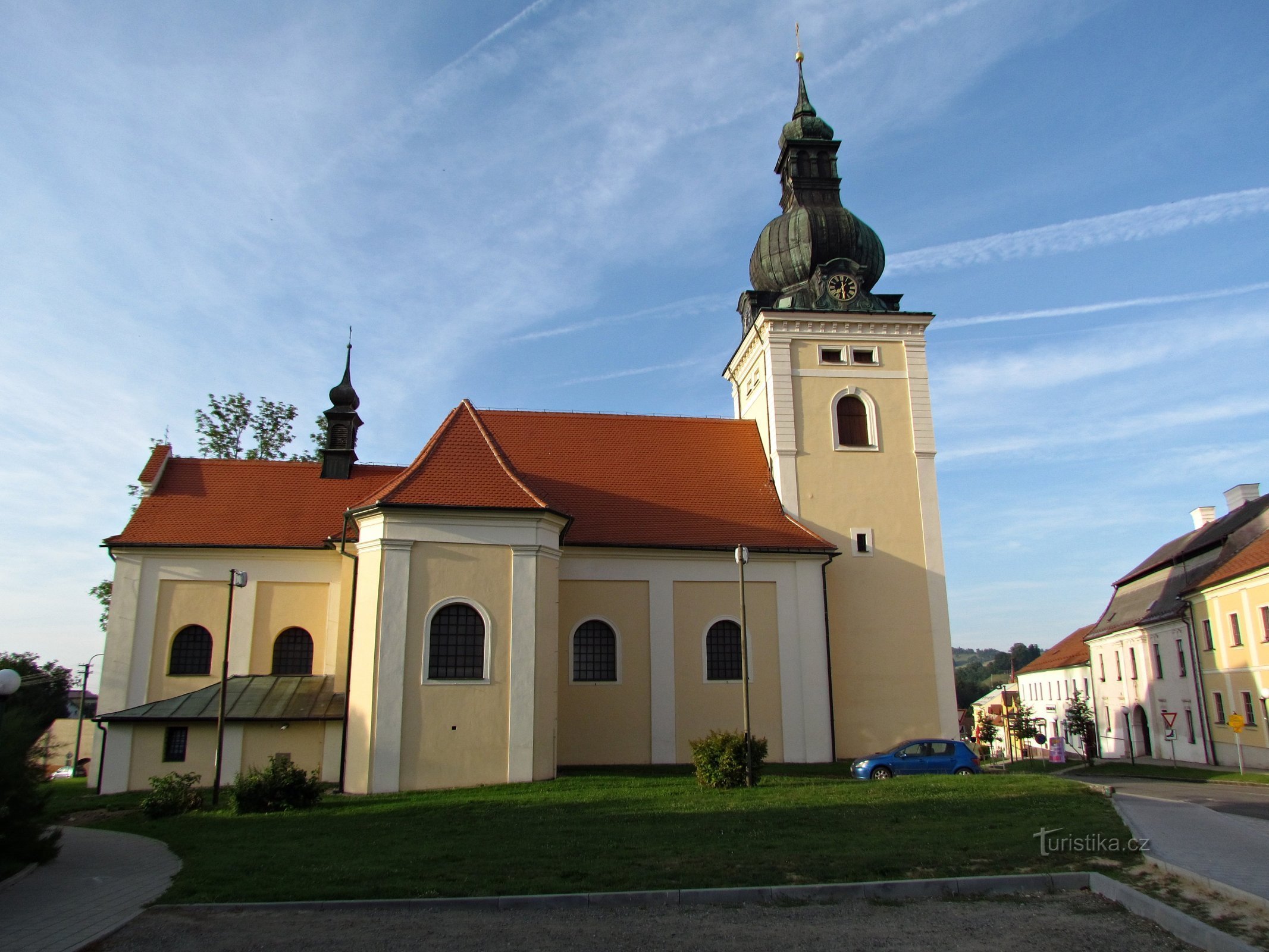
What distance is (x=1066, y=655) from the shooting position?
2359 inches

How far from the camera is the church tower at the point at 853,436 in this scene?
25297mm

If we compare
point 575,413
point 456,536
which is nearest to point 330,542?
point 456,536

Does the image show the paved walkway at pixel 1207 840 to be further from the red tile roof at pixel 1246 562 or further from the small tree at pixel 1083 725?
the small tree at pixel 1083 725

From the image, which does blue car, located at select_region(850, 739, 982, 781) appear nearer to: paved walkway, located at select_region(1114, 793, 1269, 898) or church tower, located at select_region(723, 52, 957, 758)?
church tower, located at select_region(723, 52, 957, 758)

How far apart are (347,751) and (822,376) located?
57.2 feet

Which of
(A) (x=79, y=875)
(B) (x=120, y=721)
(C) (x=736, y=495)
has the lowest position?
(A) (x=79, y=875)

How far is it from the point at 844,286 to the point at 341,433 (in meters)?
16.5

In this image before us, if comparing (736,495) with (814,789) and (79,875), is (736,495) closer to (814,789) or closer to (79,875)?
(814,789)

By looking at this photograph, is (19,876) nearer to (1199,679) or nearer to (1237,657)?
(1237,657)

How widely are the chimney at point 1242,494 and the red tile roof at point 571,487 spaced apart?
24148 mm

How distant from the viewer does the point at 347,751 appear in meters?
19.4

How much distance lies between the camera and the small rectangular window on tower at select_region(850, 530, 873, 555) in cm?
2655

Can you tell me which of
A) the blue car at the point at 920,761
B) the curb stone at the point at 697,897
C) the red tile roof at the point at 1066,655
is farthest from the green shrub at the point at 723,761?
the red tile roof at the point at 1066,655

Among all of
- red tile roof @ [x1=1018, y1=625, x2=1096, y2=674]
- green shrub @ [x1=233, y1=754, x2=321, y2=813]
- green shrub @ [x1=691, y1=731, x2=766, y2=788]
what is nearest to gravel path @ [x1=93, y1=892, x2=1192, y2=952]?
→ green shrub @ [x1=233, y1=754, x2=321, y2=813]
